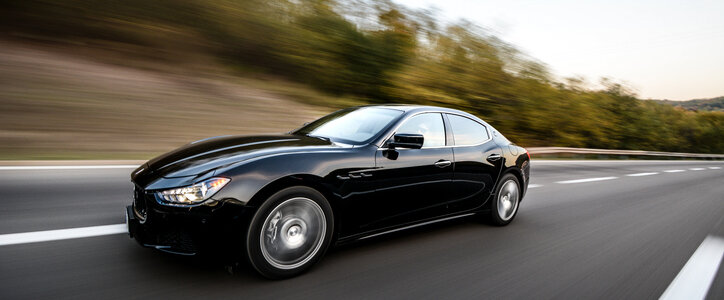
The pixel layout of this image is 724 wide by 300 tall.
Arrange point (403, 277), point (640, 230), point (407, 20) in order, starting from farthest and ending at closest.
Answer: point (407, 20) < point (640, 230) < point (403, 277)

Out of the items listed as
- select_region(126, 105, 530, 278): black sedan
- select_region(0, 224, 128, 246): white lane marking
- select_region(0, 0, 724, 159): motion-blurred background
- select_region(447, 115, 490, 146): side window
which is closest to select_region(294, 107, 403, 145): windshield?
select_region(126, 105, 530, 278): black sedan

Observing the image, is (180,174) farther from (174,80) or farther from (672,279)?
(174,80)

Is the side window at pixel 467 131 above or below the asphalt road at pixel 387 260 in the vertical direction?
above

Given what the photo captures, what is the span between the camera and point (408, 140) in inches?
138

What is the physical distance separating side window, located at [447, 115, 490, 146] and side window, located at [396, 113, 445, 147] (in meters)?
0.18

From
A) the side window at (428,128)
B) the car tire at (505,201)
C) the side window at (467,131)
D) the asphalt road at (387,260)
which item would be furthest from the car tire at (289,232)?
the car tire at (505,201)

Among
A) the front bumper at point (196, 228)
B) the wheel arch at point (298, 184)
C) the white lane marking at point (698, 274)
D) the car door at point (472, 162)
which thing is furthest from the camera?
the car door at point (472, 162)

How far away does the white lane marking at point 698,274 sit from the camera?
3381mm

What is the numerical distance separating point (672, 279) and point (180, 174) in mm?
3891

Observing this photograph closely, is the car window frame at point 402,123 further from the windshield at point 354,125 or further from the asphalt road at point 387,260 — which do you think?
the asphalt road at point 387,260

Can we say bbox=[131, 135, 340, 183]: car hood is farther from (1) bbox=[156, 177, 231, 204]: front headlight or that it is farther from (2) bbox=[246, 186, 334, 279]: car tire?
(2) bbox=[246, 186, 334, 279]: car tire

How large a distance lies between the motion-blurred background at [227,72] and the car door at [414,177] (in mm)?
5915

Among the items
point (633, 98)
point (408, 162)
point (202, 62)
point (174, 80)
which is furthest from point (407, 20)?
point (633, 98)

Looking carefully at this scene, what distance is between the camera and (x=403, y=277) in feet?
10.9
